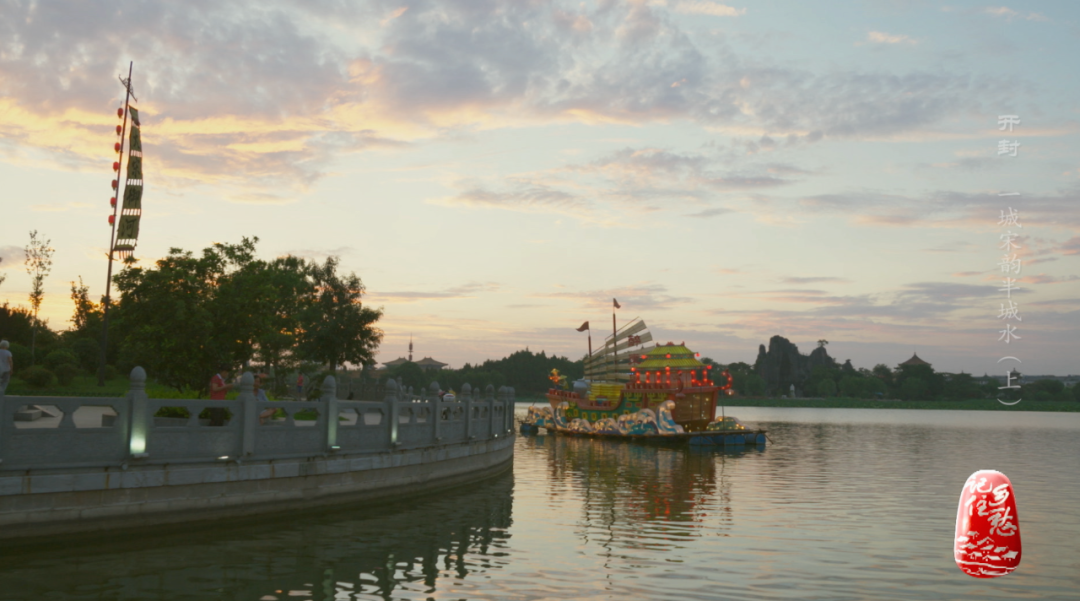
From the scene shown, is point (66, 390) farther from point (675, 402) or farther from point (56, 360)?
point (675, 402)

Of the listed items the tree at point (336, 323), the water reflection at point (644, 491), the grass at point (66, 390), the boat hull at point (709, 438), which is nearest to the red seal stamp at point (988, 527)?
the water reflection at point (644, 491)

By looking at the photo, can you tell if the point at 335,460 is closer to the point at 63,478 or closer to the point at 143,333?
the point at 63,478

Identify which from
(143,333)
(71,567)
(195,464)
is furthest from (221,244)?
(71,567)

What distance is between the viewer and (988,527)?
527 cm

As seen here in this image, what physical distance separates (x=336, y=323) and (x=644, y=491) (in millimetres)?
47725

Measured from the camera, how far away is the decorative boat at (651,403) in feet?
157

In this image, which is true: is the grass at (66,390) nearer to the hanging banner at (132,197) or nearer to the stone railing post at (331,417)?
the hanging banner at (132,197)

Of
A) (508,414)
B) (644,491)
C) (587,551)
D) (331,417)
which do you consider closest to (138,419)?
(331,417)

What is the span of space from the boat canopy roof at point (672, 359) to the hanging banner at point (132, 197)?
3068 centimetres

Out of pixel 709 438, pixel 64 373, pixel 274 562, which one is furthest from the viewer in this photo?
pixel 709 438

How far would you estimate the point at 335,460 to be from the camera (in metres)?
17.7

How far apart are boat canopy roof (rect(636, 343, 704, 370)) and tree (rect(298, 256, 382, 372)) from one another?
27496mm

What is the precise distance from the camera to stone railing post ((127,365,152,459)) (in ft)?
44.5

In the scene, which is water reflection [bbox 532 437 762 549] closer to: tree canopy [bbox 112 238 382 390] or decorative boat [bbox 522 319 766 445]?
decorative boat [bbox 522 319 766 445]
